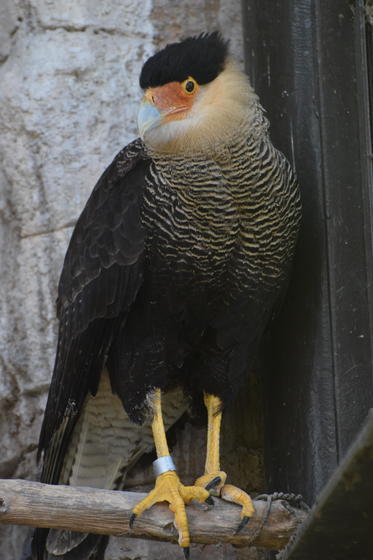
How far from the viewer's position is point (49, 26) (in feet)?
15.9

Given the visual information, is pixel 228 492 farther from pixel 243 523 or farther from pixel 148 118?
pixel 148 118

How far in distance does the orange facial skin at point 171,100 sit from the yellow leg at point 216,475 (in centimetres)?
107

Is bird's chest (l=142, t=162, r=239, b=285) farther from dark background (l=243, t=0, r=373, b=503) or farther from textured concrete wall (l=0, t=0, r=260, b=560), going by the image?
textured concrete wall (l=0, t=0, r=260, b=560)

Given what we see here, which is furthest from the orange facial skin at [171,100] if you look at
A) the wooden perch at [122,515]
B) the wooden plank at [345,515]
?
the wooden plank at [345,515]

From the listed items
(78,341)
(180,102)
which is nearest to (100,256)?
(78,341)

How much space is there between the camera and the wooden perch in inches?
128

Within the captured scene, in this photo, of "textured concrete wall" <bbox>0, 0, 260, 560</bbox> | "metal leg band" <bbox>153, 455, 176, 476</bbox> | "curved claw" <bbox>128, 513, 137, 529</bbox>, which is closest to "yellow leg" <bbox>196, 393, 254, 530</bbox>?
"metal leg band" <bbox>153, 455, 176, 476</bbox>

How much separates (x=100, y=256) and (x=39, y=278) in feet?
2.79

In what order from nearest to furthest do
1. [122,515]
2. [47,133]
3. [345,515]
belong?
[345,515], [122,515], [47,133]

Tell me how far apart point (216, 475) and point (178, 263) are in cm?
80

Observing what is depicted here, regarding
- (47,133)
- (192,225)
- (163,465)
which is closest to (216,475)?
(163,465)

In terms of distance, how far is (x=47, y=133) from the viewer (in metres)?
4.79

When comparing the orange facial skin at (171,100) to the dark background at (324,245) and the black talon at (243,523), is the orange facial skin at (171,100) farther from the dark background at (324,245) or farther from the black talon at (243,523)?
the black talon at (243,523)

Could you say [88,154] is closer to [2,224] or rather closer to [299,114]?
[2,224]
